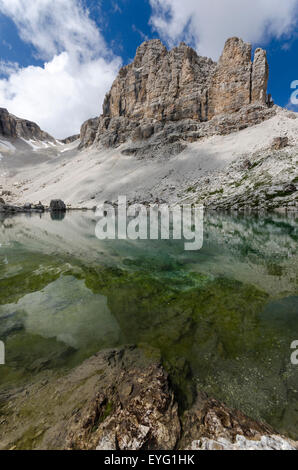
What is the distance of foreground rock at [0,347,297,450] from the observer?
291 cm

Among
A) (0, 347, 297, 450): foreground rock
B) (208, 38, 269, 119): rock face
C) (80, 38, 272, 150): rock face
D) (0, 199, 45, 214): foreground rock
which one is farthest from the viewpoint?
(80, 38, 272, 150): rock face

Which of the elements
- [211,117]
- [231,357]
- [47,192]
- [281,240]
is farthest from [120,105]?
[231,357]

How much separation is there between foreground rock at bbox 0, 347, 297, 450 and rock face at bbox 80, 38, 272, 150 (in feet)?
354

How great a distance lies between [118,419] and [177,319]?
12.1 ft

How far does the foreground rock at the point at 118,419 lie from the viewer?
9.55 ft

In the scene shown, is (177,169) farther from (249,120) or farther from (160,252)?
(160,252)

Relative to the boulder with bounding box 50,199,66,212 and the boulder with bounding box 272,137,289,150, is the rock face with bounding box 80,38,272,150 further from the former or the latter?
the boulder with bounding box 50,199,66,212

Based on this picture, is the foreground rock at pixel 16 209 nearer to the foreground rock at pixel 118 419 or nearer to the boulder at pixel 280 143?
the foreground rock at pixel 118 419

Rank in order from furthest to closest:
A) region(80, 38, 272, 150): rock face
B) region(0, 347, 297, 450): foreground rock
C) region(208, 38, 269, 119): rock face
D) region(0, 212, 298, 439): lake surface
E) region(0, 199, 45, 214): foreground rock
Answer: region(80, 38, 272, 150): rock face → region(208, 38, 269, 119): rock face → region(0, 199, 45, 214): foreground rock → region(0, 212, 298, 439): lake surface → region(0, 347, 297, 450): foreground rock

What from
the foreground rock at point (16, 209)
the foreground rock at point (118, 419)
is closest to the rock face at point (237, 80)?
the foreground rock at point (16, 209)

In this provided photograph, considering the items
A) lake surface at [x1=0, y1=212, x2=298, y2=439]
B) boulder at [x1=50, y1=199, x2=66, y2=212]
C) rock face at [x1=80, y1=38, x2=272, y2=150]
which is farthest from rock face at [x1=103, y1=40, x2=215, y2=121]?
lake surface at [x1=0, y1=212, x2=298, y2=439]

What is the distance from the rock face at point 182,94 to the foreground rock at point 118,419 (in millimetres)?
107790

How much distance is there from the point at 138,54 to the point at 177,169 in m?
107
